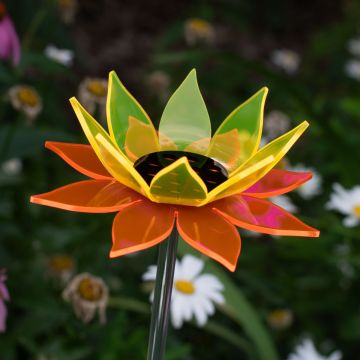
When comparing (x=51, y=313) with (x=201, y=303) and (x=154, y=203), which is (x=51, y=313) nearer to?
(x=201, y=303)

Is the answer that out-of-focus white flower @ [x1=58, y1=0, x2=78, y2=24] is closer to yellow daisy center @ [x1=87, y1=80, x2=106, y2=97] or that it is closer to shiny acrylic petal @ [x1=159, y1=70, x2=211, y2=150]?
yellow daisy center @ [x1=87, y1=80, x2=106, y2=97]

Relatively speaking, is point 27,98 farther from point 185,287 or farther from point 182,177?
point 182,177

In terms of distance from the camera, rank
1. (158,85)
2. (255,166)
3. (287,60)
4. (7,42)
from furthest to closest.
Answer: (287,60), (158,85), (7,42), (255,166)

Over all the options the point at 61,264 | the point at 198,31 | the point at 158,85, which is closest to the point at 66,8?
the point at 158,85

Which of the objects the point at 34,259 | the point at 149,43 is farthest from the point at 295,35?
the point at 34,259

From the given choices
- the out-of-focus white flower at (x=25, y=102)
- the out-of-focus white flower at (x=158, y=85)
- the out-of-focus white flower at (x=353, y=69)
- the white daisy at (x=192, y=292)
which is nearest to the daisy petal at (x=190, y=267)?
the white daisy at (x=192, y=292)

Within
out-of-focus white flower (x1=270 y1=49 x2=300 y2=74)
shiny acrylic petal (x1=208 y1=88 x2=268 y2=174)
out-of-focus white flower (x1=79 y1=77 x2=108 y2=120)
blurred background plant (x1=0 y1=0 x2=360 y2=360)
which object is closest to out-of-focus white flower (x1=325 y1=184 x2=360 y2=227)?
blurred background plant (x1=0 y1=0 x2=360 y2=360)

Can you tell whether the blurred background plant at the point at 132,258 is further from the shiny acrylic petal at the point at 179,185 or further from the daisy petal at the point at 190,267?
the shiny acrylic petal at the point at 179,185
